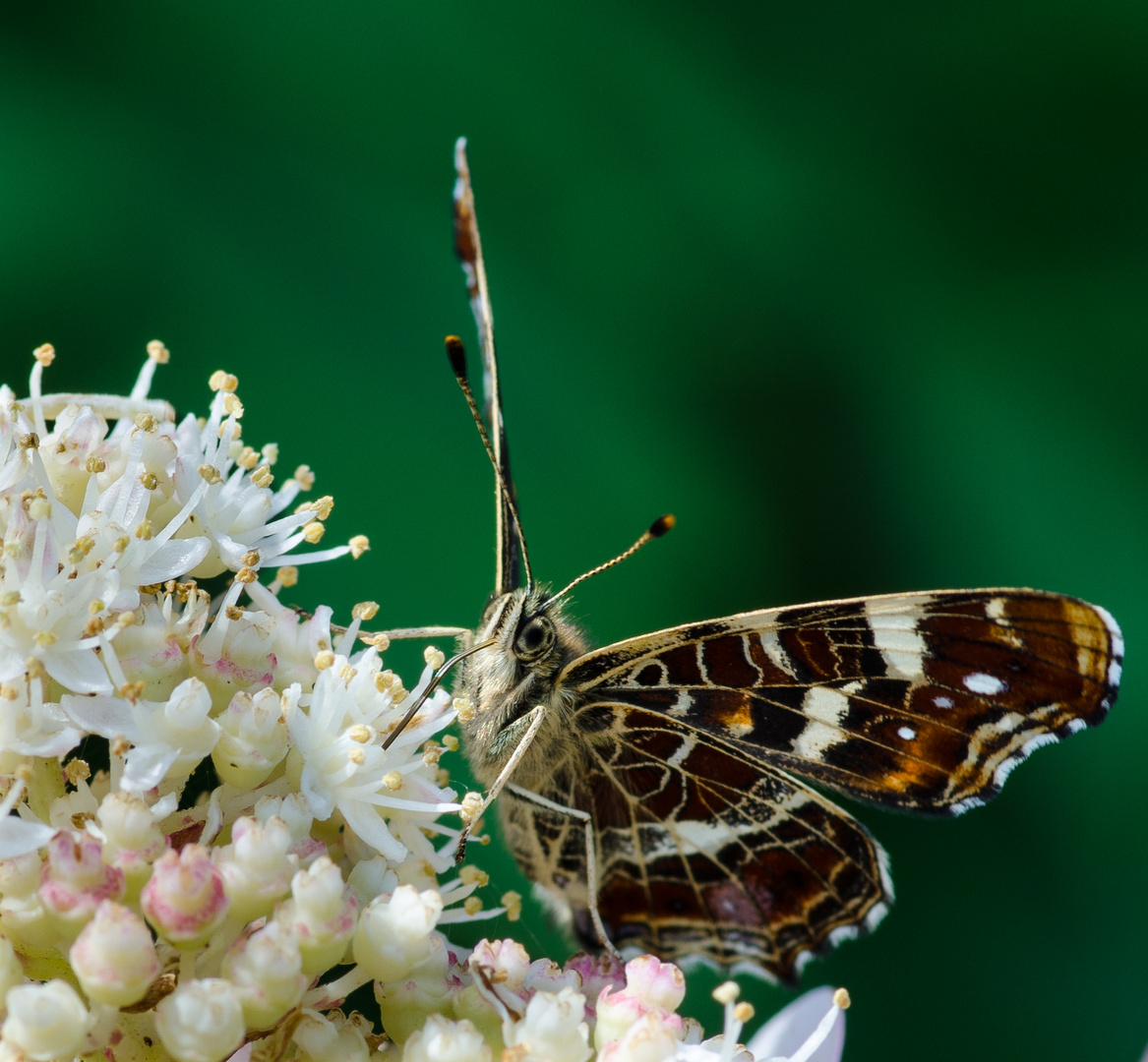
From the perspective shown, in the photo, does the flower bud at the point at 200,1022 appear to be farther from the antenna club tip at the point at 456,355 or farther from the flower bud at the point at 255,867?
the antenna club tip at the point at 456,355

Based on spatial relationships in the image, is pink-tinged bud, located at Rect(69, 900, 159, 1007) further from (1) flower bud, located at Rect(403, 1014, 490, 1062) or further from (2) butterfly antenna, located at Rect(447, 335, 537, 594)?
(2) butterfly antenna, located at Rect(447, 335, 537, 594)

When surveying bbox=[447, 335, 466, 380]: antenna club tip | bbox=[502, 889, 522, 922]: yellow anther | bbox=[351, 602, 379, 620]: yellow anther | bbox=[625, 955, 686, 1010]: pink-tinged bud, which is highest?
bbox=[447, 335, 466, 380]: antenna club tip

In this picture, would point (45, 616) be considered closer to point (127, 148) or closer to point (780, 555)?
point (127, 148)

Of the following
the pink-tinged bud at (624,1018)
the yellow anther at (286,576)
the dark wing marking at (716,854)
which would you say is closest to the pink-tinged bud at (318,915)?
the pink-tinged bud at (624,1018)

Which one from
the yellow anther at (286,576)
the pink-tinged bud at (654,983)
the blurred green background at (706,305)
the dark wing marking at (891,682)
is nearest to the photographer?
the pink-tinged bud at (654,983)

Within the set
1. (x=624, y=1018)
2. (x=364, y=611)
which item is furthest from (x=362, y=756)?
(x=624, y=1018)

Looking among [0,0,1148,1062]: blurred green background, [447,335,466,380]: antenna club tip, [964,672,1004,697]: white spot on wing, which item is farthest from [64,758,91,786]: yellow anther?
[964,672,1004,697]: white spot on wing

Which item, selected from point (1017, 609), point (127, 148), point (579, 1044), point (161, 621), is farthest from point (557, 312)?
point (579, 1044)
